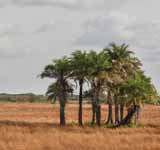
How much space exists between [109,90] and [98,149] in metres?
48.1

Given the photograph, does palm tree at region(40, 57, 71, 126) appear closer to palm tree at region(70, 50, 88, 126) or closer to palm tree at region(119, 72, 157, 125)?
palm tree at region(70, 50, 88, 126)

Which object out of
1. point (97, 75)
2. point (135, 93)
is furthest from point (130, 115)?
point (97, 75)

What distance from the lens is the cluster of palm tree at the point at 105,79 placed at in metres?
74.6

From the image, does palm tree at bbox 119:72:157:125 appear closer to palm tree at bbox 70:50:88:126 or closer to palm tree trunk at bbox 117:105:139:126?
palm tree trunk at bbox 117:105:139:126

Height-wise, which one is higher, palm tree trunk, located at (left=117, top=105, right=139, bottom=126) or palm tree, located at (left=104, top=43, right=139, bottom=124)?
palm tree, located at (left=104, top=43, right=139, bottom=124)

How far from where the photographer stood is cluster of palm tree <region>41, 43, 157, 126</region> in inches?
2936

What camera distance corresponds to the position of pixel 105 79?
73875 millimetres

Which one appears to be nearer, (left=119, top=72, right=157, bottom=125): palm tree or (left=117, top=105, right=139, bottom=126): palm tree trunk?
(left=119, top=72, right=157, bottom=125): palm tree

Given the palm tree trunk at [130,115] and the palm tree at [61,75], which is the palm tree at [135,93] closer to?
the palm tree trunk at [130,115]

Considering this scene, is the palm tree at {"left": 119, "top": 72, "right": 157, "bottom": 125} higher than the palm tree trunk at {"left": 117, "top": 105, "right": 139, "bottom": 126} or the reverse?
higher

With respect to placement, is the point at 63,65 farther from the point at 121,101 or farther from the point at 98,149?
the point at 98,149

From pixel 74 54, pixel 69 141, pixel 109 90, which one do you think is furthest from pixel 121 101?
pixel 69 141

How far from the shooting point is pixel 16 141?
30.2 m

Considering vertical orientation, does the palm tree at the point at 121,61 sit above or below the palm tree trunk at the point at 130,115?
above
